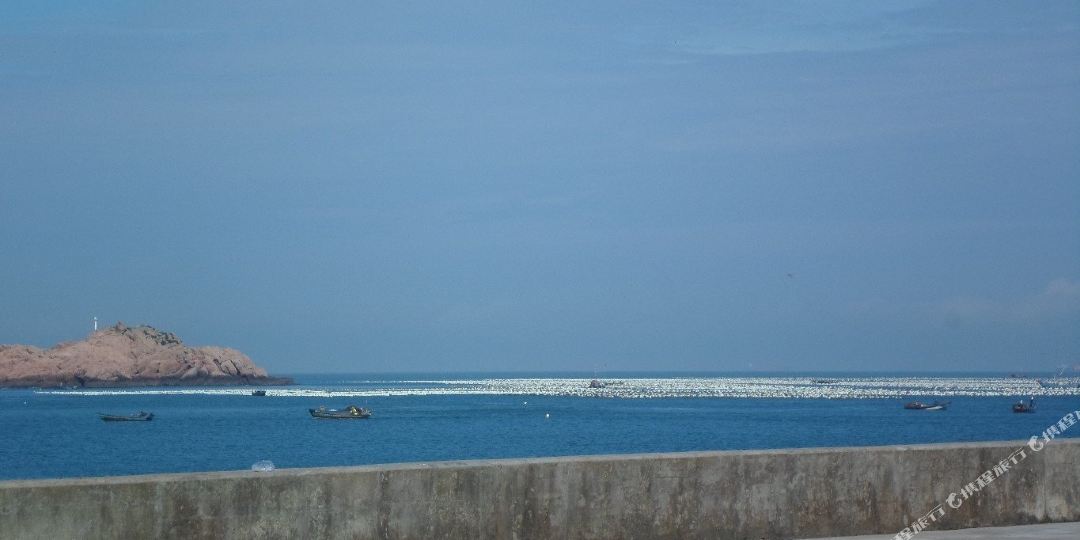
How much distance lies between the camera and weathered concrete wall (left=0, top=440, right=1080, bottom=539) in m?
8.46

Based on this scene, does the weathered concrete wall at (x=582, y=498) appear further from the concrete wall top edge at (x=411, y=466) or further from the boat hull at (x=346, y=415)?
the boat hull at (x=346, y=415)

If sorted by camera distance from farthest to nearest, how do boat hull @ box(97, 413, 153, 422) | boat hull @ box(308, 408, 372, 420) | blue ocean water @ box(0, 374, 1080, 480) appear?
boat hull @ box(308, 408, 372, 420), boat hull @ box(97, 413, 153, 422), blue ocean water @ box(0, 374, 1080, 480)

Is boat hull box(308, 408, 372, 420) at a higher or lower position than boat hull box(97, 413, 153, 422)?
lower

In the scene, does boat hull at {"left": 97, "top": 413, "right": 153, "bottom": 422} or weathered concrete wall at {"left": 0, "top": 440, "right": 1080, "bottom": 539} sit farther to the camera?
boat hull at {"left": 97, "top": 413, "right": 153, "bottom": 422}

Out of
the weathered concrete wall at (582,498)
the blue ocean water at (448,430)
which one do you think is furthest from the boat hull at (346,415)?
the weathered concrete wall at (582,498)

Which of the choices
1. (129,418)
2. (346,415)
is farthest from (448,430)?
(129,418)

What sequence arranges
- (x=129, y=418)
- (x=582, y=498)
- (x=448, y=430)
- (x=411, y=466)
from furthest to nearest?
(x=129, y=418) < (x=448, y=430) < (x=582, y=498) < (x=411, y=466)

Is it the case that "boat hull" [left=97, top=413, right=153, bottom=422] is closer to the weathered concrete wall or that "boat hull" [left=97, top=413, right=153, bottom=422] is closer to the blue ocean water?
the blue ocean water

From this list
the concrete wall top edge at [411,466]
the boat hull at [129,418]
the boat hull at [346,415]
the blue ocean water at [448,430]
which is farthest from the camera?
the boat hull at [346,415]

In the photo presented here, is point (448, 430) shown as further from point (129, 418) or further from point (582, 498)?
point (582, 498)

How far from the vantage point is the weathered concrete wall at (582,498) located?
27.8 feet

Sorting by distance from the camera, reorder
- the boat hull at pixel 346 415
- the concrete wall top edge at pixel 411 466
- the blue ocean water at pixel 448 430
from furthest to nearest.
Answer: the boat hull at pixel 346 415, the blue ocean water at pixel 448 430, the concrete wall top edge at pixel 411 466

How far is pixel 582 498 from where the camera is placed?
9.62m

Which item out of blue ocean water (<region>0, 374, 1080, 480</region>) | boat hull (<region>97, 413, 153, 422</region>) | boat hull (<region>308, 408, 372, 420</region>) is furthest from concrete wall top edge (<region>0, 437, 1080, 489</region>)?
boat hull (<region>97, 413, 153, 422</region>)
